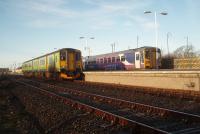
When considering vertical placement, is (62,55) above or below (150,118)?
above

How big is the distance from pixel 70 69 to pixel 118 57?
746 centimetres

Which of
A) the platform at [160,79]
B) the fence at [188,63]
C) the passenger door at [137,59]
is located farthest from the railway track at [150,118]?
the fence at [188,63]

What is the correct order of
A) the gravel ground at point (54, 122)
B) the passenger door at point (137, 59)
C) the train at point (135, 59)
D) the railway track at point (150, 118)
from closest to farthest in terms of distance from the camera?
the railway track at point (150, 118), the gravel ground at point (54, 122), the train at point (135, 59), the passenger door at point (137, 59)

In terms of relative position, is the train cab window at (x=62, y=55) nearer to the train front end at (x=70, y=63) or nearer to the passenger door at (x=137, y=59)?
the train front end at (x=70, y=63)

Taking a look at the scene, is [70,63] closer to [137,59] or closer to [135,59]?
[135,59]

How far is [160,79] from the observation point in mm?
20297

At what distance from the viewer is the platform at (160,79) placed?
17.2m

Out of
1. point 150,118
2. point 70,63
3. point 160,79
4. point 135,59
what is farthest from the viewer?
point 135,59

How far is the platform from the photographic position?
675 inches

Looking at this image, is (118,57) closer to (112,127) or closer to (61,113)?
(61,113)

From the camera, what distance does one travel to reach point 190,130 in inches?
292

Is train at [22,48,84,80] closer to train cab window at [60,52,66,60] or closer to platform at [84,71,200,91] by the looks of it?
train cab window at [60,52,66,60]

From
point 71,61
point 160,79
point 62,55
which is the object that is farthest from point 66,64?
point 160,79

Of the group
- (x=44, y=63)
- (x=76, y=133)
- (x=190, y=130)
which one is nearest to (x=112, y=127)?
(x=76, y=133)
